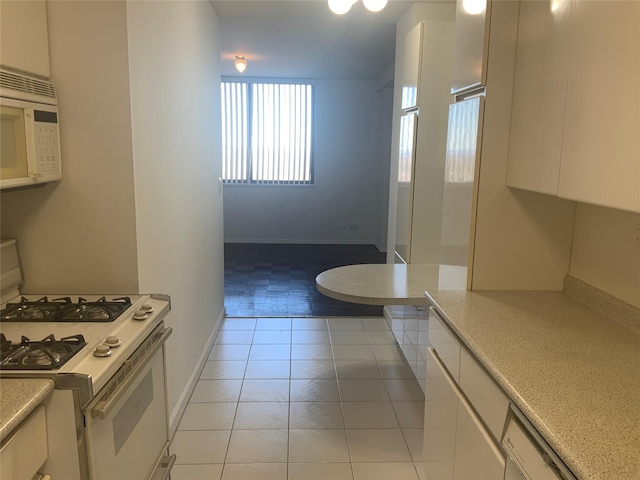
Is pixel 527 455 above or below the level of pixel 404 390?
above

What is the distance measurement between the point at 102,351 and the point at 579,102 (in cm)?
158

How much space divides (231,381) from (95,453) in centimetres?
197

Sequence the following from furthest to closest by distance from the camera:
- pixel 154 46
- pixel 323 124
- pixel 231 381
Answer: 1. pixel 323 124
2. pixel 231 381
3. pixel 154 46

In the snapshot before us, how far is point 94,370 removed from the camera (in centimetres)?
138

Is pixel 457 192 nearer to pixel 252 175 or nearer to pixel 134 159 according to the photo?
pixel 134 159

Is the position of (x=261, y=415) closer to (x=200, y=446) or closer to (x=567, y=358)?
(x=200, y=446)

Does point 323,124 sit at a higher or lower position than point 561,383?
higher

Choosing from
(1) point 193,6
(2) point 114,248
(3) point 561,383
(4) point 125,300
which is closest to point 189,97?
(1) point 193,6

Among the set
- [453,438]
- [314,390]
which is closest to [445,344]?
[453,438]

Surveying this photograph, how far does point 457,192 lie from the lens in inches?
90.1

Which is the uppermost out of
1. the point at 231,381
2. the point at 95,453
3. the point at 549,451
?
the point at 549,451

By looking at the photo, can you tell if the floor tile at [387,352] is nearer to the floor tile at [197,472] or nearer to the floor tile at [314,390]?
the floor tile at [314,390]

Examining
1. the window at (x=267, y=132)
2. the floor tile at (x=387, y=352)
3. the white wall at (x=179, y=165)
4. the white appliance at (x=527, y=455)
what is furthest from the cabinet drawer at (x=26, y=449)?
the window at (x=267, y=132)

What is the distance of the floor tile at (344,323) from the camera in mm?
4375
